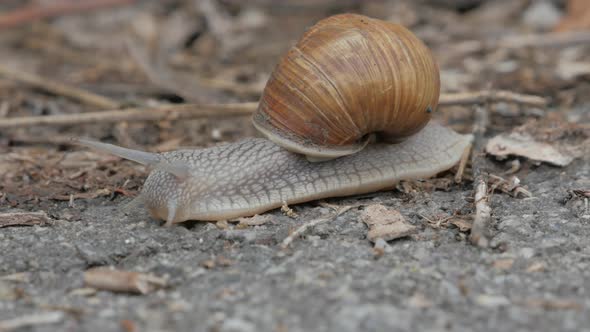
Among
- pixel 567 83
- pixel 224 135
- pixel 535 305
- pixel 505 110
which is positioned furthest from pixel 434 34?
pixel 535 305

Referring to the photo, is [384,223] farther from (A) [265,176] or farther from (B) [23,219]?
(B) [23,219]

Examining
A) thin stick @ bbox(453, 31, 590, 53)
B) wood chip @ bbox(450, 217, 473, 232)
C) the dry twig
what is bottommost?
wood chip @ bbox(450, 217, 473, 232)

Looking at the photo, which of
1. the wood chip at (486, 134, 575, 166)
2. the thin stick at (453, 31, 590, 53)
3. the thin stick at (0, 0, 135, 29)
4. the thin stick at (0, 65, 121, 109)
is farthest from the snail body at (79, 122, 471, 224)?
the thin stick at (0, 0, 135, 29)

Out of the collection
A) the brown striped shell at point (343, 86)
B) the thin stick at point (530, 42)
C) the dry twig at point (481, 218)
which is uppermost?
the brown striped shell at point (343, 86)

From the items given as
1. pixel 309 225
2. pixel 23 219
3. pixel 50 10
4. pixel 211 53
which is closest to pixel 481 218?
pixel 309 225

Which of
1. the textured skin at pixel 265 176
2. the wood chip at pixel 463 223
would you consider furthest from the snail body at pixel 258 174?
the wood chip at pixel 463 223

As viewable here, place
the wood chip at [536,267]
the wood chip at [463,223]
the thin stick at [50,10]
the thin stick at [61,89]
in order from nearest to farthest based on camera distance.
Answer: the wood chip at [536,267]
the wood chip at [463,223]
the thin stick at [61,89]
the thin stick at [50,10]

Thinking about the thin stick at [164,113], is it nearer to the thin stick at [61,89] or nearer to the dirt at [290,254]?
the dirt at [290,254]

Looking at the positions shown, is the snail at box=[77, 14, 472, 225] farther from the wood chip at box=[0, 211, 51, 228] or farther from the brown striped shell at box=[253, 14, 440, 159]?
the wood chip at box=[0, 211, 51, 228]
